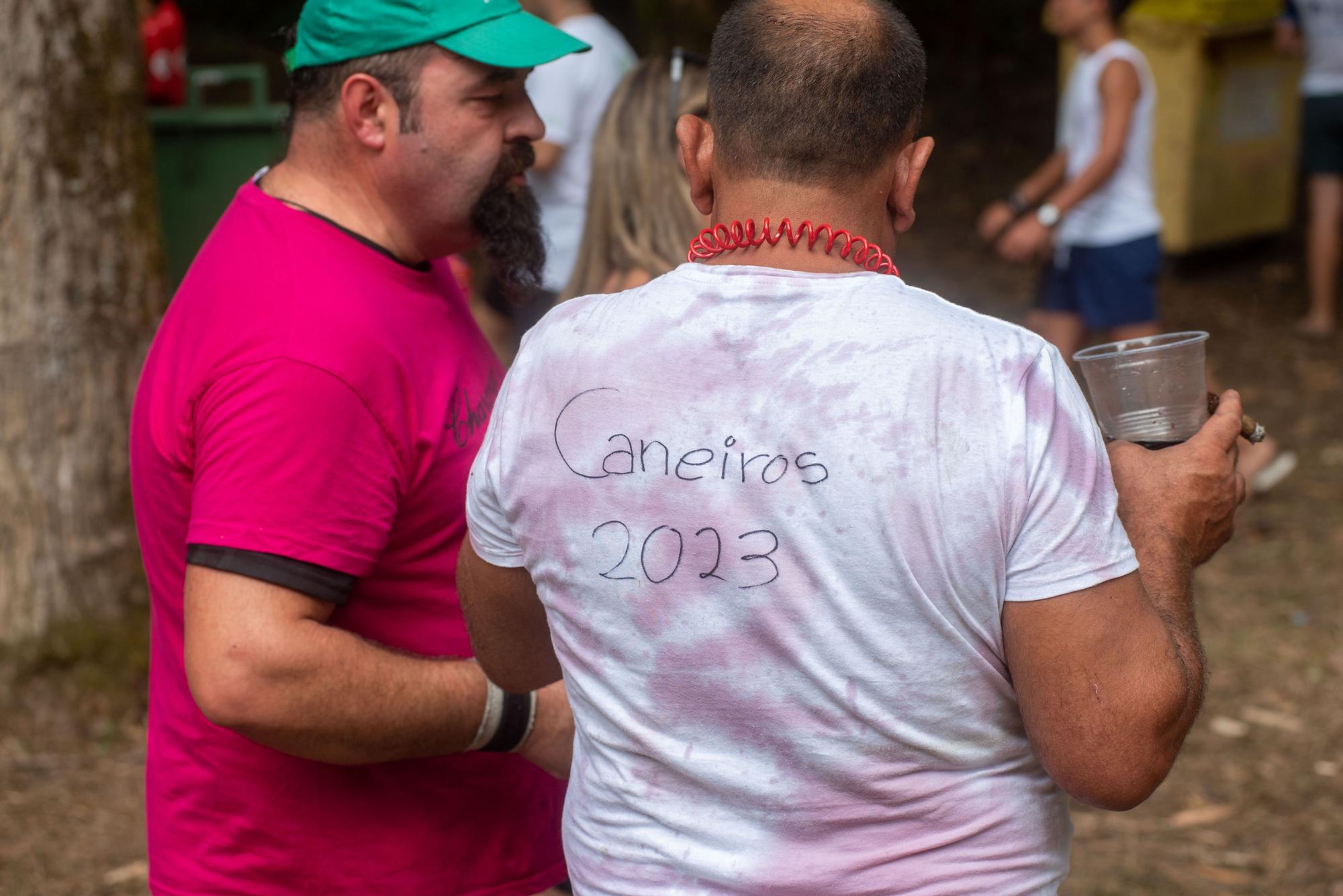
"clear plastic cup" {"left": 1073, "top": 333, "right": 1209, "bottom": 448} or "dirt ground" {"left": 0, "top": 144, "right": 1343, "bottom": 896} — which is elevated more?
"clear plastic cup" {"left": 1073, "top": 333, "right": 1209, "bottom": 448}

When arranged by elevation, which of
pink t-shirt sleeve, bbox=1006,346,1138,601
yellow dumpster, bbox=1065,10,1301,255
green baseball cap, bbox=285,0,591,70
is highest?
green baseball cap, bbox=285,0,591,70

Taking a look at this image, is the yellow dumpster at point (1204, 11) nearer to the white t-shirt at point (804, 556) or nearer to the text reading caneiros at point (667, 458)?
the white t-shirt at point (804, 556)

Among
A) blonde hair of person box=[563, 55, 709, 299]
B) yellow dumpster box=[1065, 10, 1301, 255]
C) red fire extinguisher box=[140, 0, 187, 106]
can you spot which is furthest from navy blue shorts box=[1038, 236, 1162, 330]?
red fire extinguisher box=[140, 0, 187, 106]

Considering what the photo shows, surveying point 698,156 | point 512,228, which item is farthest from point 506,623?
point 512,228

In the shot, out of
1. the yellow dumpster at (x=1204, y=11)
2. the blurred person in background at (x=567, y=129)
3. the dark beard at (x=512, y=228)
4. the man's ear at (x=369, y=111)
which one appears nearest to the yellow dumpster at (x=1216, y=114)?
the yellow dumpster at (x=1204, y=11)

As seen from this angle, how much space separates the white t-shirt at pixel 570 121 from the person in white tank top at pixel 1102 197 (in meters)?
1.63

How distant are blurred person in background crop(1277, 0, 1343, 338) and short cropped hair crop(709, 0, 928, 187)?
7.07 meters

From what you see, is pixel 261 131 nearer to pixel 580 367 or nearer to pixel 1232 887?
pixel 1232 887

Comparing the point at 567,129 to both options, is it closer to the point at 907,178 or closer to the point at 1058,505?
the point at 907,178

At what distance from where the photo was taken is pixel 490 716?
1978 millimetres

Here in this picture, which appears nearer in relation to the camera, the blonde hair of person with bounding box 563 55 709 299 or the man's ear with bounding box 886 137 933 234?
the man's ear with bounding box 886 137 933 234

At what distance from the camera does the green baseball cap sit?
2.04 metres

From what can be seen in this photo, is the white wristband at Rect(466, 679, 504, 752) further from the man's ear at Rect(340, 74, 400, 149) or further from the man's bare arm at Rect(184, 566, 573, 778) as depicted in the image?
the man's ear at Rect(340, 74, 400, 149)

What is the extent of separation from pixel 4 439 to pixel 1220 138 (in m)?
7.74
